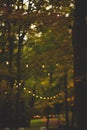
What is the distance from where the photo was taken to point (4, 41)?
1981 centimetres

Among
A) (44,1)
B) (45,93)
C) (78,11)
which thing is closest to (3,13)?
(44,1)

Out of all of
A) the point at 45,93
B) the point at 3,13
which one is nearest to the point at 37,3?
the point at 3,13

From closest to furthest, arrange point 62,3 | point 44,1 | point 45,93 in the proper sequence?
point 62,3 < point 44,1 < point 45,93

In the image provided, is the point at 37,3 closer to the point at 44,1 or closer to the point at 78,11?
the point at 44,1

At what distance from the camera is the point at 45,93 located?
36875mm

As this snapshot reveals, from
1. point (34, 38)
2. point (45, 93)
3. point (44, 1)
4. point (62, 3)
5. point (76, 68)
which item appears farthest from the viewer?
point (45, 93)

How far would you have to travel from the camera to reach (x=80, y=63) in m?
11.9

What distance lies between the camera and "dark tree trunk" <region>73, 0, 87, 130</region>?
11.8 m

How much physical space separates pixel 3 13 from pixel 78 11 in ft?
11.7

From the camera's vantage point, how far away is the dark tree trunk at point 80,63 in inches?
464

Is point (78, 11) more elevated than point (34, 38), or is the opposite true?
point (34, 38)

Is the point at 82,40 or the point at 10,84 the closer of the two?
the point at 82,40

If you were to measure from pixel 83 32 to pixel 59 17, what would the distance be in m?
2.07

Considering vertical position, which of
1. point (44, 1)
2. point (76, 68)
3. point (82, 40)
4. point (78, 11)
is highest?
point (44, 1)
